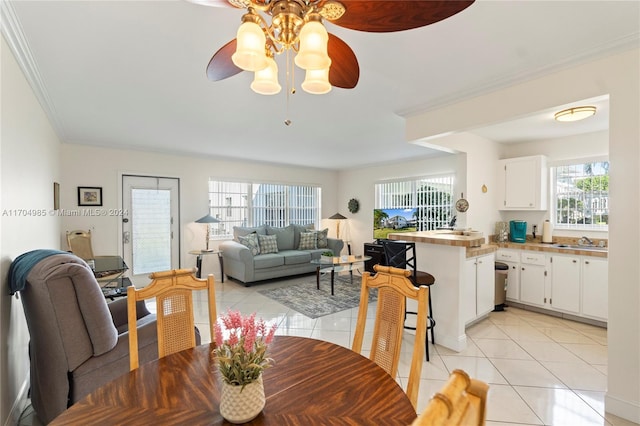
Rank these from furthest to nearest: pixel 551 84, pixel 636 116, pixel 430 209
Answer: pixel 430 209
pixel 551 84
pixel 636 116

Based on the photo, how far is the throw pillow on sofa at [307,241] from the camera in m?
6.40

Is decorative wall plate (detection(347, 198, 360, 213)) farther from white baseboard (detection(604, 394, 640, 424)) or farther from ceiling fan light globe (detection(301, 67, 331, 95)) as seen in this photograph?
ceiling fan light globe (detection(301, 67, 331, 95))

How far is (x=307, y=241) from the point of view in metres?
6.43

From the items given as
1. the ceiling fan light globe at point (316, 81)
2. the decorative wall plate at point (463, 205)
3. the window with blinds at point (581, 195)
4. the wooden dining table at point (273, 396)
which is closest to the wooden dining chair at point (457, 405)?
the wooden dining table at point (273, 396)

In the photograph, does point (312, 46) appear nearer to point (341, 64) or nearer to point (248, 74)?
point (341, 64)

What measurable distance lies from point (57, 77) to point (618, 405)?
4.74 meters

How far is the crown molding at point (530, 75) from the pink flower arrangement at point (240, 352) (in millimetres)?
2611

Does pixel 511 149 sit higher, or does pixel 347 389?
pixel 511 149

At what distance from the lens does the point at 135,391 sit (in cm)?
107

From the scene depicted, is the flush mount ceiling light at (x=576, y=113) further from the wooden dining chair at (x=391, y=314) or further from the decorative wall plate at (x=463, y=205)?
the wooden dining chair at (x=391, y=314)

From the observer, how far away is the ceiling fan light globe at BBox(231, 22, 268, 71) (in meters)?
1.12

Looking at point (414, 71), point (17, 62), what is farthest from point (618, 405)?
point (17, 62)

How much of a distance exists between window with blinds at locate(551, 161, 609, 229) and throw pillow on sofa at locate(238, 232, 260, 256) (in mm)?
4786

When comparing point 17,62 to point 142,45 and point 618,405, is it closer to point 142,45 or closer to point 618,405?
point 142,45
